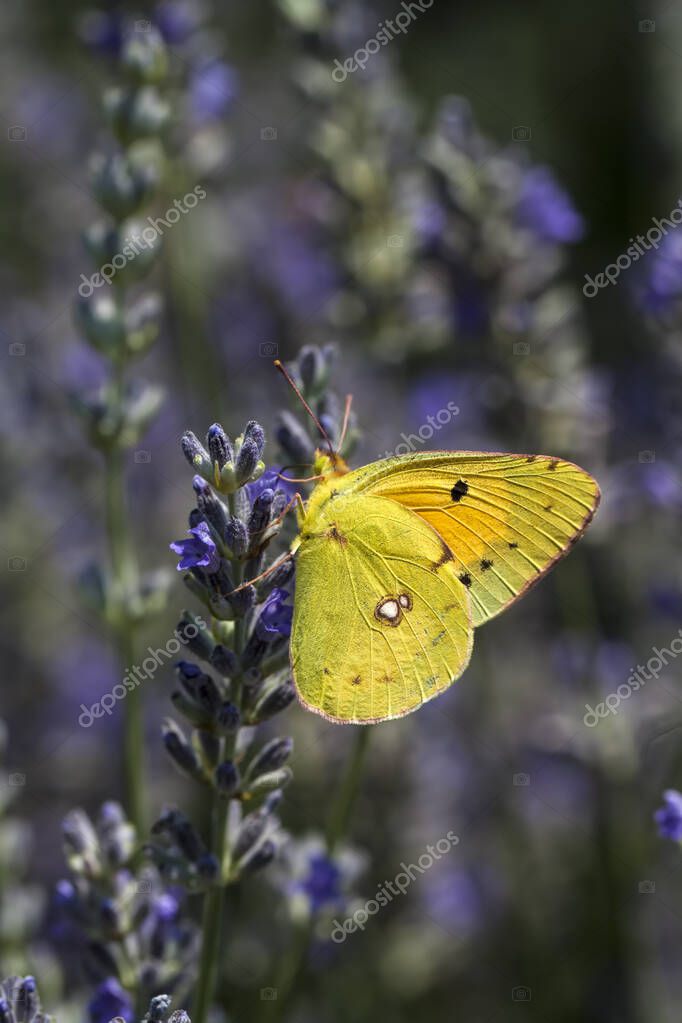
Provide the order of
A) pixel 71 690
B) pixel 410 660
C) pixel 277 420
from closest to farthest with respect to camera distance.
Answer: pixel 410 660 → pixel 277 420 → pixel 71 690

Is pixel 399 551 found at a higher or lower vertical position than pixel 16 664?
higher

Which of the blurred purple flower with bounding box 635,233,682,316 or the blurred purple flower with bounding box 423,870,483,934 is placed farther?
the blurred purple flower with bounding box 423,870,483,934

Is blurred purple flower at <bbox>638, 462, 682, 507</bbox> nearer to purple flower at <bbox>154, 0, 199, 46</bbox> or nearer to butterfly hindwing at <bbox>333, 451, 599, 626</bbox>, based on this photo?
butterfly hindwing at <bbox>333, 451, 599, 626</bbox>

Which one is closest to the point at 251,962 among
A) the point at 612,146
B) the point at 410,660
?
the point at 410,660

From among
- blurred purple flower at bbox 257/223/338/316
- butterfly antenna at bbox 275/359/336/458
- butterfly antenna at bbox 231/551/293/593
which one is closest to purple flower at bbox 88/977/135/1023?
butterfly antenna at bbox 231/551/293/593

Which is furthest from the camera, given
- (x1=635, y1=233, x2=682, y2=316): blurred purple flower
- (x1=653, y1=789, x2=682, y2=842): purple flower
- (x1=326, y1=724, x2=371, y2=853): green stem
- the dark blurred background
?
the dark blurred background

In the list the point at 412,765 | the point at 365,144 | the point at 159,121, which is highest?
the point at 159,121

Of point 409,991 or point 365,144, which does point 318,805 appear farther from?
point 365,144

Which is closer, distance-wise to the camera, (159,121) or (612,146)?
(159,121)
